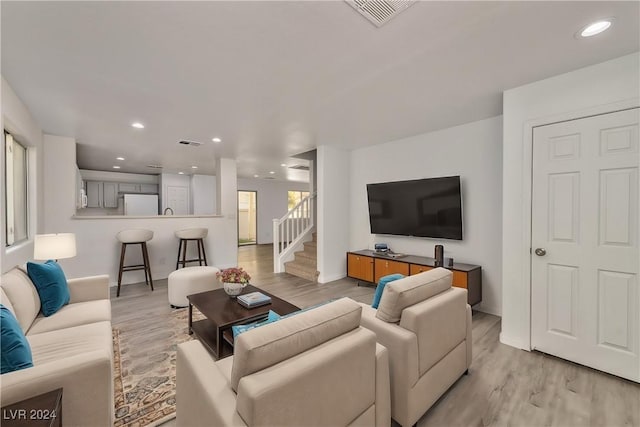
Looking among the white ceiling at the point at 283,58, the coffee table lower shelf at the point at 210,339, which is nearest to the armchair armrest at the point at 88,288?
the coffee table lower shelf at the point at 210,339

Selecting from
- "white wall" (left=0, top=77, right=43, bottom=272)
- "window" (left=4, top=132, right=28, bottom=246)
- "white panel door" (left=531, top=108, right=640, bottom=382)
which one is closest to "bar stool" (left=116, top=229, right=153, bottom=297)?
"white wall" (left=0, top=77, right=43, bottom=272)

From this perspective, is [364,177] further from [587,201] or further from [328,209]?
[587,201]

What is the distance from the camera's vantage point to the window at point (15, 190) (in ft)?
8.69

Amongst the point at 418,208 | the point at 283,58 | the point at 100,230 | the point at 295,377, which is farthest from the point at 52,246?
the point at 418,208

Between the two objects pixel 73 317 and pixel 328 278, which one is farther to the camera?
pixel 328 278

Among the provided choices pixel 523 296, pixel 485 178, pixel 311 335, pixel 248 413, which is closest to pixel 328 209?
pixel 485 178

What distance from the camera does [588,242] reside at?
2.25 m

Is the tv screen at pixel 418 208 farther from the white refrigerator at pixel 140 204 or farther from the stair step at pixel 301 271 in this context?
the white refrigerator at pixel 140 204

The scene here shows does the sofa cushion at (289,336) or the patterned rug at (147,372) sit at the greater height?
the sofa cushion at (289,336)

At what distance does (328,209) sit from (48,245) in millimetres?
3534

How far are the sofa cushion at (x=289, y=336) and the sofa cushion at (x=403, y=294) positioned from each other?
352mm

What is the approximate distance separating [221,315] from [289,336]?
1394 mm

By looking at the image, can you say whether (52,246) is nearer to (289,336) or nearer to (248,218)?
(289,336)

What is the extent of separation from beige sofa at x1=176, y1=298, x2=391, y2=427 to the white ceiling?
5.54 feet
